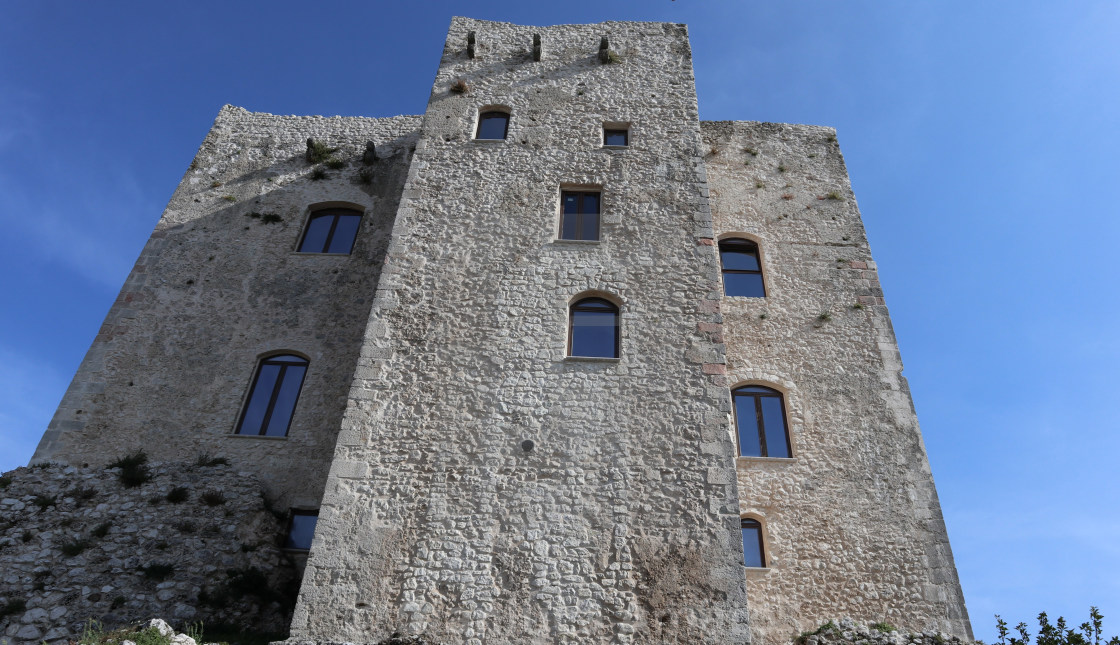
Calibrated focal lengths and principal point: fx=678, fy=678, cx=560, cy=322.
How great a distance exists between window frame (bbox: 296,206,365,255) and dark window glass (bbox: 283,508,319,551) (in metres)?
6.50

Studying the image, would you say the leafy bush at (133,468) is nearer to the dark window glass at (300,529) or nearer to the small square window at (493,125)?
the dark window glass at (300,529)

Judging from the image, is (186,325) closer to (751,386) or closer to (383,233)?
(383,233)

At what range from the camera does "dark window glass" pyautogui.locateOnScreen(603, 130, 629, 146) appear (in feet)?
51.5

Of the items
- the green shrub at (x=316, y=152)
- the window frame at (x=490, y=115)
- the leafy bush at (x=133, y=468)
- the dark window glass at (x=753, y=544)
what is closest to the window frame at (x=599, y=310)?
the dark window glass at (x=753, y=544)

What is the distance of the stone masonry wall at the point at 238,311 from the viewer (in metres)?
14.2

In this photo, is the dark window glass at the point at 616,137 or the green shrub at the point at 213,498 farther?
the dark window glass at the point at 616,137

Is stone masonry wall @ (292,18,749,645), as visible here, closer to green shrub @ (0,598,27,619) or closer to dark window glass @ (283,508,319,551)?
dark window glass @ (283,508,319,551)

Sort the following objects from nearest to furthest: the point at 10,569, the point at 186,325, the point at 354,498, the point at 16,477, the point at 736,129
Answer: the point at 354,498, the point at 10,569, the point at 16,477, the point at 186,325, the point at 736,129

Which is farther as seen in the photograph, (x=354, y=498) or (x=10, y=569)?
(x=10, y=569)

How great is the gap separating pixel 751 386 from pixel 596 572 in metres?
6.22

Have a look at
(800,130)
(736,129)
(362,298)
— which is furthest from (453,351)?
(800,130)

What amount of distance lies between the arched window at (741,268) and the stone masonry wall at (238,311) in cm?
848

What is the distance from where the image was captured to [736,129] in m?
19.2

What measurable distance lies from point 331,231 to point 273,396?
484 centimetres
